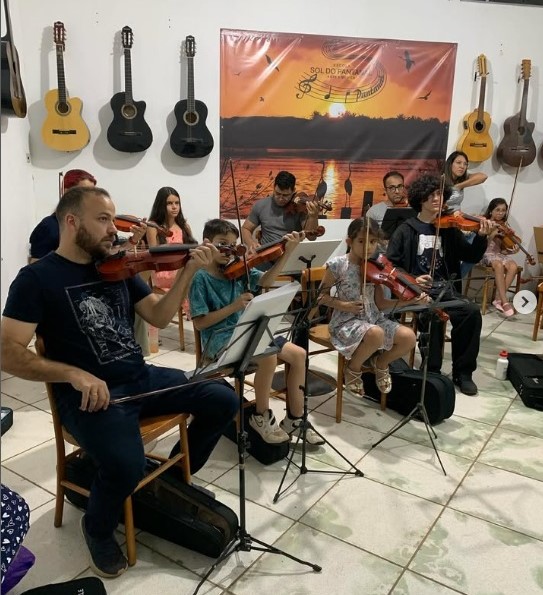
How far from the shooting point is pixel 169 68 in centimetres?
417

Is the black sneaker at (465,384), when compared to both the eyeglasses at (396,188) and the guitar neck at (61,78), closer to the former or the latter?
the eyeglasses at (396,188)

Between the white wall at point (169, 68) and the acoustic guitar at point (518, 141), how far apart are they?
10cm

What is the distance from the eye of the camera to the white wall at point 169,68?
12.8 feet

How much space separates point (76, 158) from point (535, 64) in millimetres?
4019

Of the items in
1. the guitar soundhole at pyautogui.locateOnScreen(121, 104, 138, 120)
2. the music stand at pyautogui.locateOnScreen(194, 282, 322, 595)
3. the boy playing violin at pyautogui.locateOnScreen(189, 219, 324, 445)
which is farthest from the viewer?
the guitar soundhole at pyautogui.locateOnScreen(121, 104, 138, 120)

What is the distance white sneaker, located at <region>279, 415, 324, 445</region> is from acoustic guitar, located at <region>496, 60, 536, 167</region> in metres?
3.47

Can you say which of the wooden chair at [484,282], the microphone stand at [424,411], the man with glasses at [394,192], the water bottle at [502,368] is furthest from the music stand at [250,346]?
the wooden chair at [484,282]

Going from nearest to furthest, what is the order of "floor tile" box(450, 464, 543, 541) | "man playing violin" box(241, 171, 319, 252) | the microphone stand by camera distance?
"floor tile" box(450, 464, 543, 541) < the microphone stand < "man playing violin" box(241, 171, 319, 252)

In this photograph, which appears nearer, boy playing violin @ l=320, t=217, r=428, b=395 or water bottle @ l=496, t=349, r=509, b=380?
boy playing violin @ l=320, t=217, r=428, b=395

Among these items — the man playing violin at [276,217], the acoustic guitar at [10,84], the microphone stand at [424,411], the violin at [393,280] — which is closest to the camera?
the microphone stand at [424,411]

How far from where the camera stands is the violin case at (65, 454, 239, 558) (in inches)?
67.9

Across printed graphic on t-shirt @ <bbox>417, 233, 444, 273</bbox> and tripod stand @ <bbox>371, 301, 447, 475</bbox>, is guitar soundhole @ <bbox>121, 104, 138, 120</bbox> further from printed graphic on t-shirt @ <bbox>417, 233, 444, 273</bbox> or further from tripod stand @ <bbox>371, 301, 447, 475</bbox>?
tripod stand @ <bbox>371, 301, 447, 475</bbox>

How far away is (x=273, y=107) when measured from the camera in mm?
4434

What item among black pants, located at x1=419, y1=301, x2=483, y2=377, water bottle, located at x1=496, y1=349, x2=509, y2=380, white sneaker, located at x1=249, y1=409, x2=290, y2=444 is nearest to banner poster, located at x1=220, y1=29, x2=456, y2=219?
black pants, located at x1=419, y1=301, x2=483, y2=377
